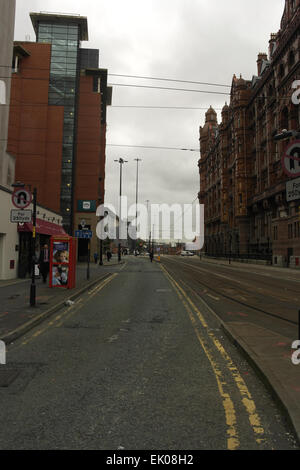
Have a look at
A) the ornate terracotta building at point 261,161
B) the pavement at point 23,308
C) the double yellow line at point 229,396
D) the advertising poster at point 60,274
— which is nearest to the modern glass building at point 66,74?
the ornate terracotta building at point 261,161

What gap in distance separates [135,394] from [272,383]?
5.85ft

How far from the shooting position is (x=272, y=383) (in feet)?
13.9

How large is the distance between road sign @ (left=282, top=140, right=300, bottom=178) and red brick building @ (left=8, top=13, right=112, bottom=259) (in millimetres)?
44769

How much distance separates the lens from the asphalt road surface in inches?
127

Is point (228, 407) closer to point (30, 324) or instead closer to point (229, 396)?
point (229, 396)

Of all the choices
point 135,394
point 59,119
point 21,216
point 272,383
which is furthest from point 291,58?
point 135,394

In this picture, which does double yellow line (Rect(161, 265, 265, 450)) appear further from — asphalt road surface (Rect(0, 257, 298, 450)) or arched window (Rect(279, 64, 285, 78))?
arched window (Rect(279, 64, 285, 78))

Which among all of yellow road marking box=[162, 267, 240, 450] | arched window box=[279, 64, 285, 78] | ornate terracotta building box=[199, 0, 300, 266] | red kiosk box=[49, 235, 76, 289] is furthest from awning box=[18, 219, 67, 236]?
arched window box=[279, 64, 285, 78]

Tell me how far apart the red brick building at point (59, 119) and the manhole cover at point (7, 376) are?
4426 centimetres

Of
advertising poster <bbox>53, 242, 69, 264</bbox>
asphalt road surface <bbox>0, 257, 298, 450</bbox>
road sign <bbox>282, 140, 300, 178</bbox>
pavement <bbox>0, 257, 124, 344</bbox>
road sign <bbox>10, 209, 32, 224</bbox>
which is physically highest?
road sign <bbox>282, 140, 300, 178</bbox>

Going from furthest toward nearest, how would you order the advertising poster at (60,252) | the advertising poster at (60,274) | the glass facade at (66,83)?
the glass facade at (66,83) < the advertising poster at (60,274) < the advertising poster at (60,252)

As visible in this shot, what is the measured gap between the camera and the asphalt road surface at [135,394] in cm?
324

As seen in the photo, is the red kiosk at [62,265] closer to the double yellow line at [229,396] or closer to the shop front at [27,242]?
the shop front at [27,242]

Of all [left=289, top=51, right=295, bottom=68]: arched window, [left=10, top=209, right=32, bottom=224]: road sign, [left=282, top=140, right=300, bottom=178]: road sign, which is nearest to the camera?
[left=282, top=140, right=300, bottom=178]: road sign
